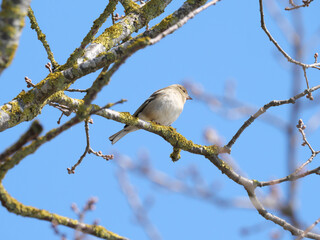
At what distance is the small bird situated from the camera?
7949mm

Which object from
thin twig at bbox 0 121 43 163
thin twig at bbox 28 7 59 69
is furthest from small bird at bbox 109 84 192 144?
thin twig at bbox 0 121 43 163

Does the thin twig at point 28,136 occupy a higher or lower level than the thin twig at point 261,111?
lower

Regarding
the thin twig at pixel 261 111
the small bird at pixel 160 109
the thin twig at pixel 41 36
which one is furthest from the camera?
the small bird at pixel 160 109

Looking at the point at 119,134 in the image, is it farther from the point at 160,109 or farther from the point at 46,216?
the point at 46,216

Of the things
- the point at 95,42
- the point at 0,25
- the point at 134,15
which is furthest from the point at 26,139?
the point at 134,15

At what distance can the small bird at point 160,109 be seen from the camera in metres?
7.95

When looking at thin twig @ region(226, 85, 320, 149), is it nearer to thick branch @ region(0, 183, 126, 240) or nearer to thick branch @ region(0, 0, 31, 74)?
thick branch @ region(0, 183, 126, 240)

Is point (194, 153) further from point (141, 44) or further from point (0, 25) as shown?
point (0, 25)

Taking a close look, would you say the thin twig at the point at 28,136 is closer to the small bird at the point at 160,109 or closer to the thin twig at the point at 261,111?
the thin twig at the point at 261,111

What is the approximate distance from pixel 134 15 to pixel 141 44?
10.6 ft

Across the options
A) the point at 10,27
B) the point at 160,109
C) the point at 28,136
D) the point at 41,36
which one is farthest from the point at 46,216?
the point at 160,109

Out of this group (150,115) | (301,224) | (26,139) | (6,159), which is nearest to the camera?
(301,224)

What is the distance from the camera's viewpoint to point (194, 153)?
224 inches

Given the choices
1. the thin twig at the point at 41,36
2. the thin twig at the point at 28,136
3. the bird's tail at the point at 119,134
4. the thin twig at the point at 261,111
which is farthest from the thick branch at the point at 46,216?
the bird's tail at the point at 119,134
